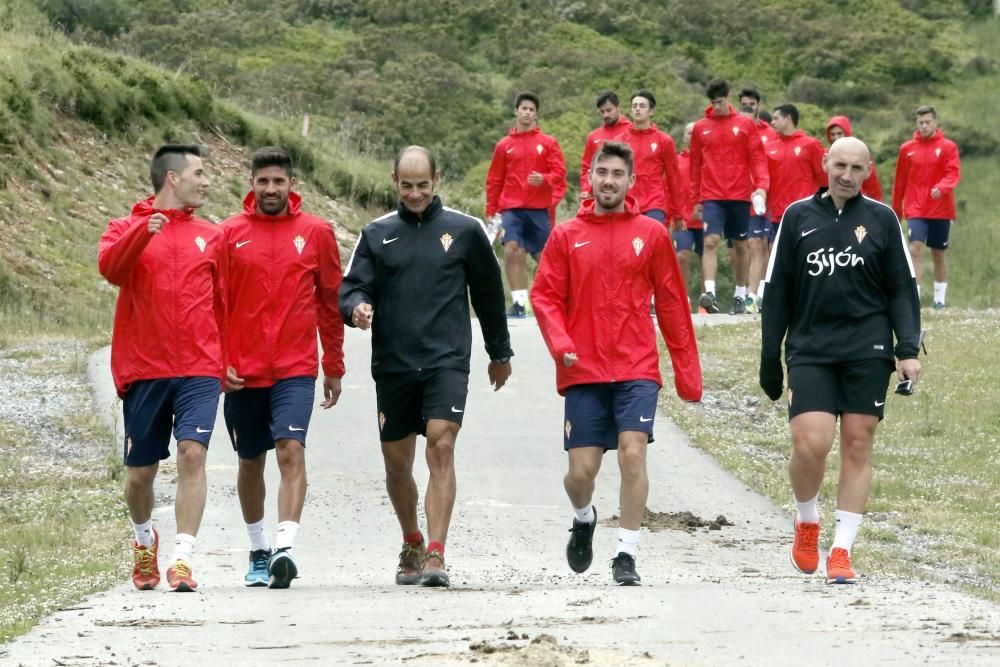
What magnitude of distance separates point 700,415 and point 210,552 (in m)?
6.62

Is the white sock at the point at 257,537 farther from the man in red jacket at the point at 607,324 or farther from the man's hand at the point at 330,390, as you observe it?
the man in red jacket at the point at 607,324

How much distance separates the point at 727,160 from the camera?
20688 mm

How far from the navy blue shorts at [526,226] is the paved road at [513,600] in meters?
6.03

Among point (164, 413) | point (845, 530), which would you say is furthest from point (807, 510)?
Result: point (164, 413)

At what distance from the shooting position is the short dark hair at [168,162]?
974 cm

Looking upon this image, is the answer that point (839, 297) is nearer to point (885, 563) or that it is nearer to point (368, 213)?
point (885, 563)

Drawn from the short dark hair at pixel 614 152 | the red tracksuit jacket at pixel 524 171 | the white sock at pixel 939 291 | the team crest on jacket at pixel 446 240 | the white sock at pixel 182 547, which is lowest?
the white sock at pixel 182 547

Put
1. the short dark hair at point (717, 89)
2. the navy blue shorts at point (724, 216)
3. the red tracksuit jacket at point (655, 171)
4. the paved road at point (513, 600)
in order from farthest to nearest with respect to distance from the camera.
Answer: the navy blue shorts at point (724, 216)
the short dark hair at point (717, 89)
the red tracksuit jacket at point (655, 171)
the paved road at point (513, 600)

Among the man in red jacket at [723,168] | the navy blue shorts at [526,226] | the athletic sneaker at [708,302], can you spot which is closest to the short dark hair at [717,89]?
the man in red jacket at [723,168]

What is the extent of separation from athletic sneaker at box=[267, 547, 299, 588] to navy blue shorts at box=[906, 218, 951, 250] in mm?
13799

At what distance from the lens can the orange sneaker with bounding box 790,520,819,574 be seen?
9.88 meters

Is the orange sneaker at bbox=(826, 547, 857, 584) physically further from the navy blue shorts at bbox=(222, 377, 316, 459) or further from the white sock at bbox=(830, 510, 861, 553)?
the navy blue shorts at bbox=(222, 377, 316, 459)

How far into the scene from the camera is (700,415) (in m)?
16.7

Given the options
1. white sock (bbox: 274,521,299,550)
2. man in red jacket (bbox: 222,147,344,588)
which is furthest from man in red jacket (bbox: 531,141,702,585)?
white sock (bbox: 274,521,299,550)
